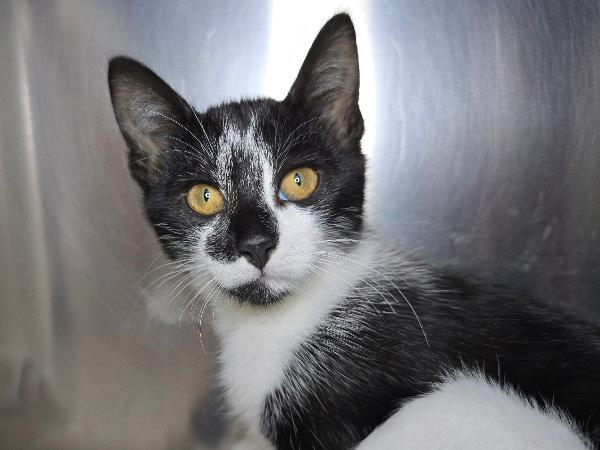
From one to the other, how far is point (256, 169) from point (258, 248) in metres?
0.14

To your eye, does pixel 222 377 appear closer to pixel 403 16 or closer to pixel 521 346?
pixel 521 346

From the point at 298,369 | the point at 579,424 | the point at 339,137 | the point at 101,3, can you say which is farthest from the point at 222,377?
the point at 101,3

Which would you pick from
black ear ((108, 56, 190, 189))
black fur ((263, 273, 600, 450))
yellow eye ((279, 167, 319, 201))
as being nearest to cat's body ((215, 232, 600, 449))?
black fur ((263, 273, 600, 450))

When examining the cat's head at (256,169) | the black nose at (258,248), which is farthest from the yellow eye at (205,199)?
the black nose at (258,248)

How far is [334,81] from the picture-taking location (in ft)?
3.19

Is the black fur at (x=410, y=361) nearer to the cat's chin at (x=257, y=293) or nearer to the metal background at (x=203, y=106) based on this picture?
the cat's chin at (x=257, y=293)

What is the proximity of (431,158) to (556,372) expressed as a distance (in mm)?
542

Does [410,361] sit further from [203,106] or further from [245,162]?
[203,106]

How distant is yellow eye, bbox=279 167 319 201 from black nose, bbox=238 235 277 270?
0.10 metres

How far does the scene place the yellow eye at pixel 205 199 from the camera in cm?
91

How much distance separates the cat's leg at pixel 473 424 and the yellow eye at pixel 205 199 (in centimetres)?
40

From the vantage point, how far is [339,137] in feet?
3.24

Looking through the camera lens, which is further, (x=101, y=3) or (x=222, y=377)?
(x=101, y=3)

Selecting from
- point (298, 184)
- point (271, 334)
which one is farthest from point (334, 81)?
point (271, 334)
